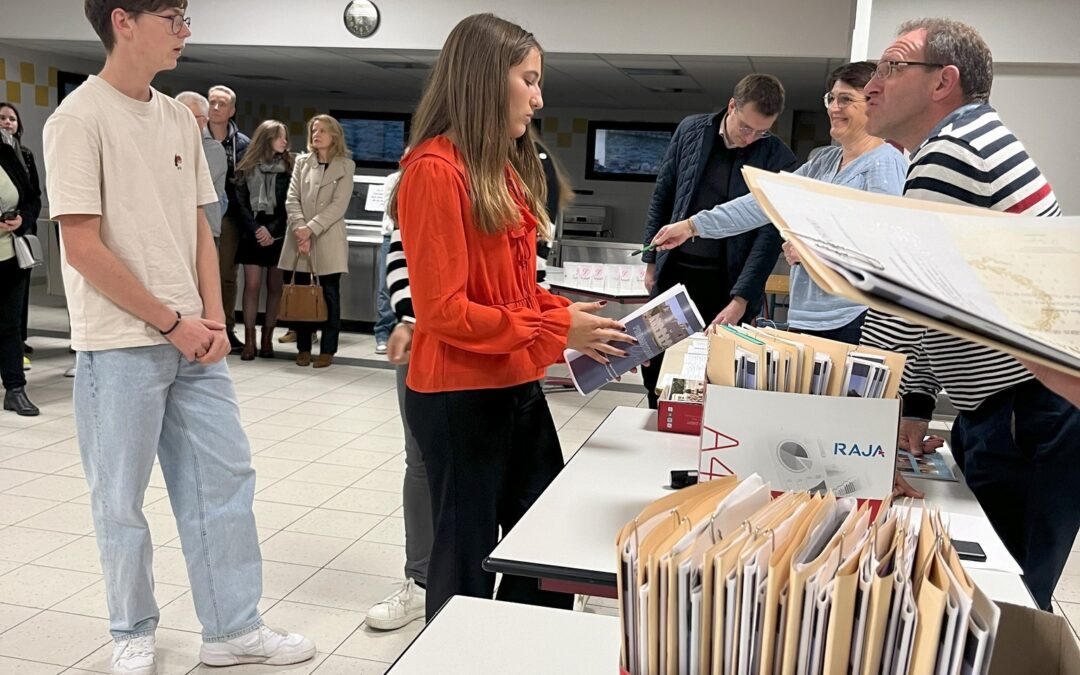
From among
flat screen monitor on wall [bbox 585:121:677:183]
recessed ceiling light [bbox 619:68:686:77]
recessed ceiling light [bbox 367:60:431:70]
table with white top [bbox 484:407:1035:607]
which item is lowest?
table with white top [bbox 484:407:1035:607]

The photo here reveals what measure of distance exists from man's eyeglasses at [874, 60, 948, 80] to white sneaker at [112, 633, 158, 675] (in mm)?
2252

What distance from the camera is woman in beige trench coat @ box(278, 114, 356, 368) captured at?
672 centimetres

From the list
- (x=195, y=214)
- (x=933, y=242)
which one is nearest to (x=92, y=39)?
(x=195, y=214)

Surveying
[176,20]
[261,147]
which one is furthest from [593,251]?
[176,20]

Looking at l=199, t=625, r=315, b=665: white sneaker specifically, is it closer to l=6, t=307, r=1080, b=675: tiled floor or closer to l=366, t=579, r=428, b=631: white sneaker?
l=6, t=307, r=1080, b=675: tiled floor

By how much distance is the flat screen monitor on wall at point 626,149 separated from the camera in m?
11.6

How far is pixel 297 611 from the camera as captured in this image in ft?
9.73

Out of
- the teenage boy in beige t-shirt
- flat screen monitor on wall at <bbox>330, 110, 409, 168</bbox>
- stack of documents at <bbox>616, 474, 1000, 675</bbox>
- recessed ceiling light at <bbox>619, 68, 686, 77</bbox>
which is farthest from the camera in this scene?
flat screen monitor on wall at <bbox>330, 110, 409, 168</bbox>

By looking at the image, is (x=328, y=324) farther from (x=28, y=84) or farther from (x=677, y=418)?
(x=677, y=418)

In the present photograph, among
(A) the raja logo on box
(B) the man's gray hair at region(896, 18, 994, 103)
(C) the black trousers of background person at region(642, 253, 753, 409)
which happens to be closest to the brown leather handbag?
(C) the black trousers of background person at region(642, 253, 753, 409)

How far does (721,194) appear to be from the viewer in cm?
386

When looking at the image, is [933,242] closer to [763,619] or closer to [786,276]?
[763,619]

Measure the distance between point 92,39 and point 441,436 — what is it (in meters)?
7.40

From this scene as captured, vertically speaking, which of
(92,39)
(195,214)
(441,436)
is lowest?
(441,436)
